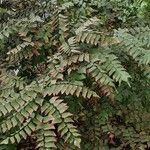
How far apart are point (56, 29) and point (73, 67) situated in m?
0.56

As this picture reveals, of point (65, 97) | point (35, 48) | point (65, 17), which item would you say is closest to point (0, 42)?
point (35, 48)

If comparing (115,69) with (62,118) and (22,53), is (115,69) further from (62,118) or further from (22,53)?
(22,53)

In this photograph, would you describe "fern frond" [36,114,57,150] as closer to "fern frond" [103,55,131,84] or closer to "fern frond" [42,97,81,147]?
"fern frond" [42,97,81,147]

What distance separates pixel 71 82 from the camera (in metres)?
2.91

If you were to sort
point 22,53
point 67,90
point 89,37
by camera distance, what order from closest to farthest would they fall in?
point 67,90 → point 89,37 → point 22,53

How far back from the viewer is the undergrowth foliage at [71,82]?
2793 millimetres

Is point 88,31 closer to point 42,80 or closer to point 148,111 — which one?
point 42,80

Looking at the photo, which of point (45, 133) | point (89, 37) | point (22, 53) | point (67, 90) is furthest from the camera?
point (22, 53)

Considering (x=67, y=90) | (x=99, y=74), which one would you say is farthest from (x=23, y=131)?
(x=99, y=74)

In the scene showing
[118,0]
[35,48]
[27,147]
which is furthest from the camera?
[118,0]

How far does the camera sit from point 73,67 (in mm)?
2990

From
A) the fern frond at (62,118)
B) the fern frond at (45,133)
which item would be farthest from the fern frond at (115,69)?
the fern frond at (45,133)

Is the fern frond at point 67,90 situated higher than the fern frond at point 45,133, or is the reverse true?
the fern frond at point 67,90

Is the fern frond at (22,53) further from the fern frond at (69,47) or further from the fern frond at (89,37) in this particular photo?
the fern frond at (89,37)
